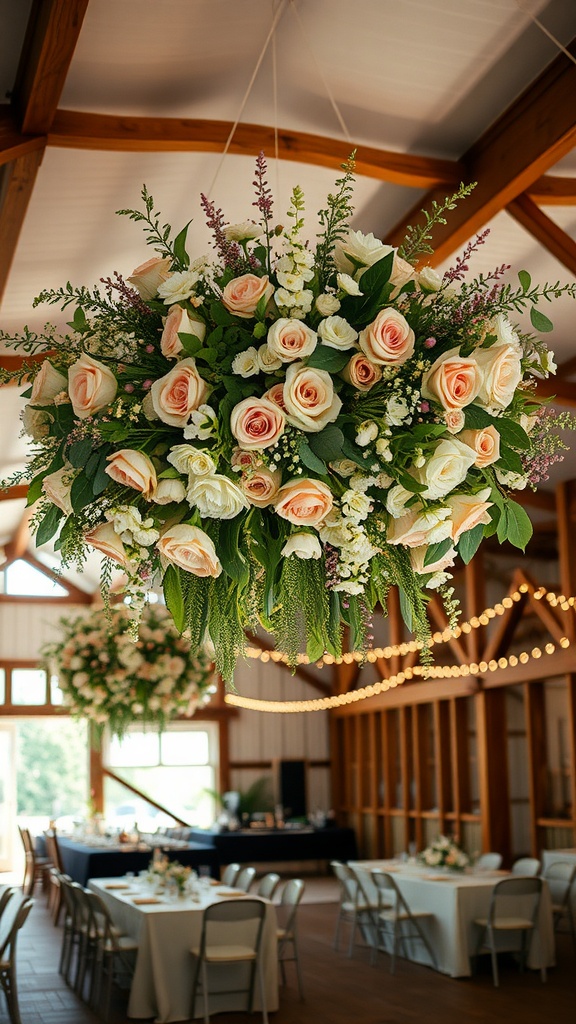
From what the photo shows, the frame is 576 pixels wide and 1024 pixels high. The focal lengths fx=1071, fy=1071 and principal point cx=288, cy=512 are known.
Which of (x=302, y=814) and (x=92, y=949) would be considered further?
(x=302, y=814)

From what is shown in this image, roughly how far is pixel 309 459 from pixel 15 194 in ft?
14.0

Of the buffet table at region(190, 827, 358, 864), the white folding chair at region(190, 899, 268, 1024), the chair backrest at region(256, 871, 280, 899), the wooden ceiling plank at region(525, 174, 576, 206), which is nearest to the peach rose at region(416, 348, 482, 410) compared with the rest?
the wooden ceiling plank at region(525, 174, 576, 206)

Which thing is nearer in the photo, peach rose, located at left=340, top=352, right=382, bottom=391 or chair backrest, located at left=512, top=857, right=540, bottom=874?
peach rose, located at left=340, top=352, right=382, bottom=391

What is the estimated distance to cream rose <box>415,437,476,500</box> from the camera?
5.61 ft

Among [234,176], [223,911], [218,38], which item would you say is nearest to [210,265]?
[218,38]

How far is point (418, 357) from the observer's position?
1.82 meters

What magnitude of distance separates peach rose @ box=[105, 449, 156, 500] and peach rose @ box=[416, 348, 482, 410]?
19.0 inches

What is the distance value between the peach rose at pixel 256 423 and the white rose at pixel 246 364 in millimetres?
84

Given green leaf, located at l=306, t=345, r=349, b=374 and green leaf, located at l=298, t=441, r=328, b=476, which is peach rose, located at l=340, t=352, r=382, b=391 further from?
green leaf, located at l=298, t=441, r=328, b=476

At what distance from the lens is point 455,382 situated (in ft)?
5.65

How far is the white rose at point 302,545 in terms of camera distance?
1.73m

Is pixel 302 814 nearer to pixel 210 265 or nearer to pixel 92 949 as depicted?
pixel 92 949

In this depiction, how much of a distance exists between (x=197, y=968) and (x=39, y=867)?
27.5 ft

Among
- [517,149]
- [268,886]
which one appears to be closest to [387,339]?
[517,149]
